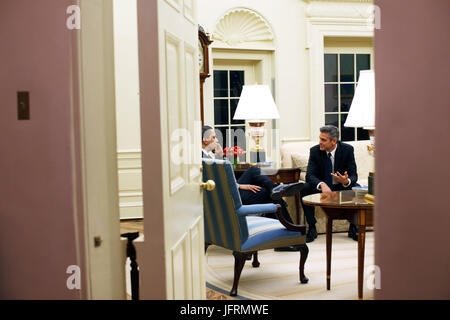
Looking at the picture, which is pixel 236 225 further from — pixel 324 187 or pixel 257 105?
pixel 257 105

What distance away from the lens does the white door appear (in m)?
1.71

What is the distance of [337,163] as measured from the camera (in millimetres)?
4859

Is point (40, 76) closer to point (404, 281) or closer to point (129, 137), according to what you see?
point (404, 281)

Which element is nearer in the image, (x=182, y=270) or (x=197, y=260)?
(x=182, y=270)

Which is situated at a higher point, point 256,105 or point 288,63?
point 288,63

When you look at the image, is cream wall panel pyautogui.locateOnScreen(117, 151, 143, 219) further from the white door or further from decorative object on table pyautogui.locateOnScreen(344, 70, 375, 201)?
the white door

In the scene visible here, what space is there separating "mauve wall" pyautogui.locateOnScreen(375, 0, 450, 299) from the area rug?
1809 mm

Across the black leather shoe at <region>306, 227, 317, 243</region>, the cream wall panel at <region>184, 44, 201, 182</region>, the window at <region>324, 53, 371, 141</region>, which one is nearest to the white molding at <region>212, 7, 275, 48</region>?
the window at <region>324, 53, 371, 141</region>

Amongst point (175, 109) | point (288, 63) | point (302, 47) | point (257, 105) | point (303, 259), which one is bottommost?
point (303, 259)

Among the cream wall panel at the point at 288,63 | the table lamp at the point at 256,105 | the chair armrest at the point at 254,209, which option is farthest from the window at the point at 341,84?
the chair armrest at the point at 254,209

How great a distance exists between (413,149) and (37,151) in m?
1.17

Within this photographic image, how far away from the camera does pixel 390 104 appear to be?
1.57 metres

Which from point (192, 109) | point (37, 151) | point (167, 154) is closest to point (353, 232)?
point (192, 109)

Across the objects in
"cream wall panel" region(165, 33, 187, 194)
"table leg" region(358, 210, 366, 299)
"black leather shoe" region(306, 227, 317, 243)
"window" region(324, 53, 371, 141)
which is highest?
"window" region(324, 53, 371, 141)
